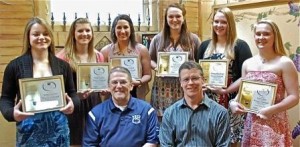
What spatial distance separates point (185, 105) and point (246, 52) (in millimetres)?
745

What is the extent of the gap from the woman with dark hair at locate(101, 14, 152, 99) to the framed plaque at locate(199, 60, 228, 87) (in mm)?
473

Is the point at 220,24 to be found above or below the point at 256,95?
above

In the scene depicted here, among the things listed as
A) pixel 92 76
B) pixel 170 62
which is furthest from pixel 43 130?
pixel 170 62

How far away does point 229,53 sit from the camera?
2.61 metres

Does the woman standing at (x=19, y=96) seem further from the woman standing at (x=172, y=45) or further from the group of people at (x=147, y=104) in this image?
the woman standing at (x=172, y=45)

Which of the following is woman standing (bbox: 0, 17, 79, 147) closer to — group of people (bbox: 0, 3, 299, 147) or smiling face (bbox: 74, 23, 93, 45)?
group of people (bbox: 0, 3, 299, 147)

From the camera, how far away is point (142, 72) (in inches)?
113

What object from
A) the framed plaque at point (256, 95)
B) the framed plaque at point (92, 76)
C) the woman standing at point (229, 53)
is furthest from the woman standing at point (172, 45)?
the framed plaque at point (256, 95)

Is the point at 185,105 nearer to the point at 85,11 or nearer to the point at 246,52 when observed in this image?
the point at 246,52

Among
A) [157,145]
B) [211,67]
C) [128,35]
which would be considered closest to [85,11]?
[128,35]

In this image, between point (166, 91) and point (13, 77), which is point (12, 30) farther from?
point (166, 91)

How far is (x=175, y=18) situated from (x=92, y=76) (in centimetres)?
81

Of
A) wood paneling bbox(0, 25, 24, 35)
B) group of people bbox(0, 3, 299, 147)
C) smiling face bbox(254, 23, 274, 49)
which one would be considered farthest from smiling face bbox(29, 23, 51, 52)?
smiling face bbox(254, 23, 274, 49)

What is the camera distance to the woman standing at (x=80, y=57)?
2.52 metres
